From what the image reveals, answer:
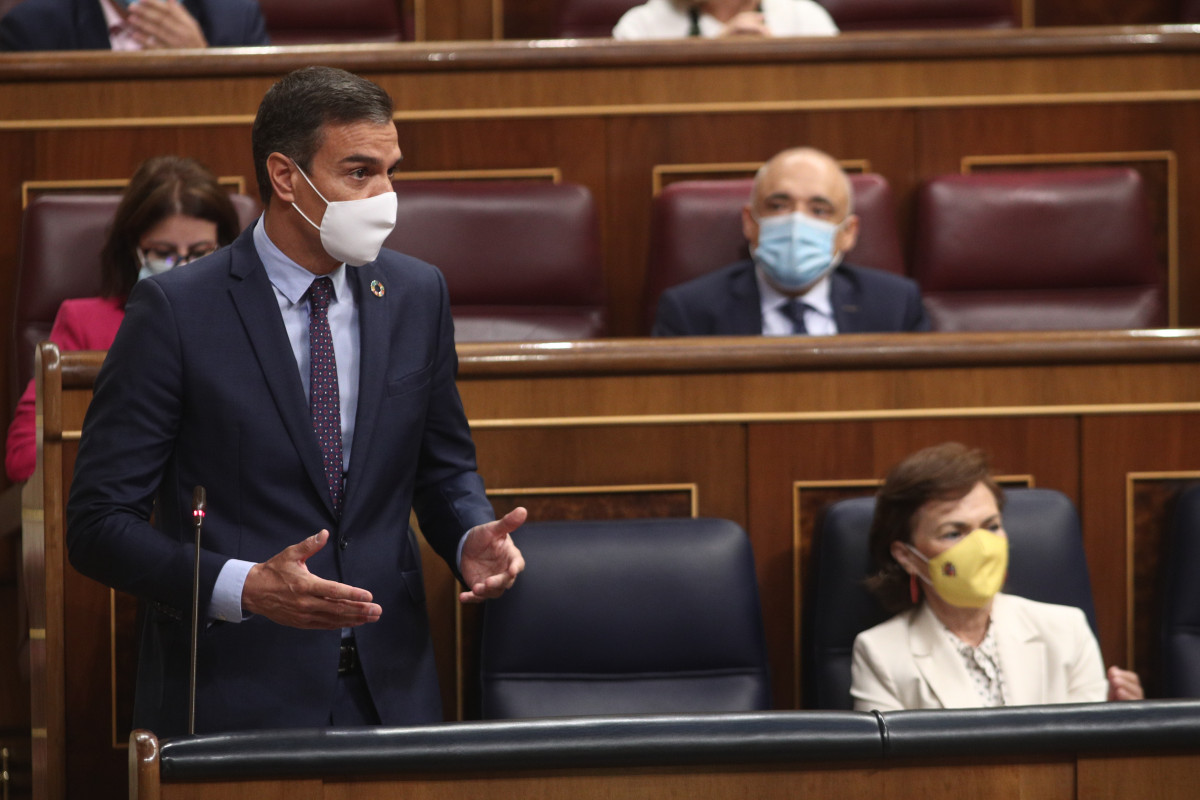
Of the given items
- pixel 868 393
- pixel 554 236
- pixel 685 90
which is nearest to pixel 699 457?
pixel 868 393

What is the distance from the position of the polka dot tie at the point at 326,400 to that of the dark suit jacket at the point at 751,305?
56 centimetres

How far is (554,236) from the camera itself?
1325 millimetres

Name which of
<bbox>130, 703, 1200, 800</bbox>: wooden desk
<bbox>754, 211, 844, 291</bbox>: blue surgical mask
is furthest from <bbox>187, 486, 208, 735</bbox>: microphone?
<bbox>754, 211, 844, 291</bbox>: blue surgical mask

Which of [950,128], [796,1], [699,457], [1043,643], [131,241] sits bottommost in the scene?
[1043,643]

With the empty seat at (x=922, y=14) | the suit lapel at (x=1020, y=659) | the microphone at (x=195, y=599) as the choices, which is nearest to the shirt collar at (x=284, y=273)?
the microphone at (x=195, y=599)

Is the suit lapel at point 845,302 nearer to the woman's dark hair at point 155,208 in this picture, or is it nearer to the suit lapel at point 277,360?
the woman's dark hair at point 155,208

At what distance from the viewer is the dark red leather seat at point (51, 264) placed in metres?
1.22

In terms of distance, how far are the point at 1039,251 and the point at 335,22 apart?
3.20 ft

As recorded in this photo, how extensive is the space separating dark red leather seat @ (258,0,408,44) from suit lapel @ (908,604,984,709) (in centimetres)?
120

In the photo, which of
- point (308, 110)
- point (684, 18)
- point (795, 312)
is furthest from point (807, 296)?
point (308, 110)

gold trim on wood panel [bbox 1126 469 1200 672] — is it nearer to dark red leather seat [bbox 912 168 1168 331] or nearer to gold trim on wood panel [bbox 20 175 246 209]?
dark red leather seat [bbox 912 168 1168 331]

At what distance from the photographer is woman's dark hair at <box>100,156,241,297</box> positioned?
3.59 feet

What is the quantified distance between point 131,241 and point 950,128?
31.8 inches

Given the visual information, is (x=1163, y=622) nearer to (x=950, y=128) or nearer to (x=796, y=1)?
(x=950, y=128)
